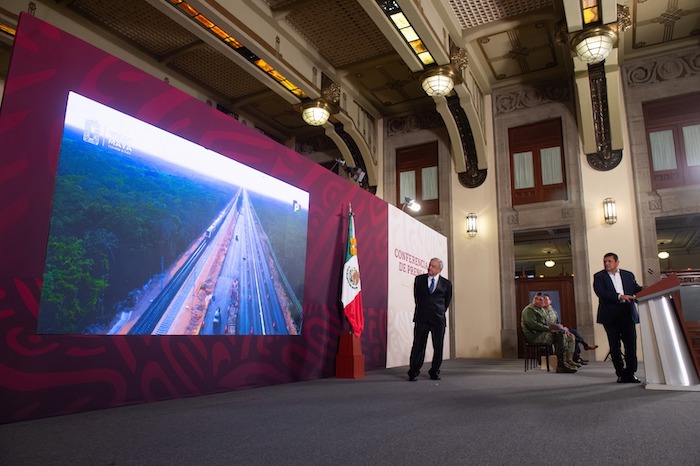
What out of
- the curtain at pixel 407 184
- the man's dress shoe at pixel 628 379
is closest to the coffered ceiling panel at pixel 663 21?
the curtain at pixel 407 184

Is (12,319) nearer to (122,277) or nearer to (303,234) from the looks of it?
(122,277)

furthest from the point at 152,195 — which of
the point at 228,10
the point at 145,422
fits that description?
the point at 228,10

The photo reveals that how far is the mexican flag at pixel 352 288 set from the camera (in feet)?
18.9

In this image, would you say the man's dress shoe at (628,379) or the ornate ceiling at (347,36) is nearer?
the man's dress shoe at (628,379)

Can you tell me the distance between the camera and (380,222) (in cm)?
720

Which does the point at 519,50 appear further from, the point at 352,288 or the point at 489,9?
the point at 352,288

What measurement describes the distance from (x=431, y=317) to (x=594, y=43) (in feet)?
17.1

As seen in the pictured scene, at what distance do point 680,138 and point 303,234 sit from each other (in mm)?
7587

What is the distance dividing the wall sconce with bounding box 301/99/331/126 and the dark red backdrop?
14.9 ft

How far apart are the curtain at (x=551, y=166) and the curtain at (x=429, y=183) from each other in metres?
2.28

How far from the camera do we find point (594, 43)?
24.2 ft

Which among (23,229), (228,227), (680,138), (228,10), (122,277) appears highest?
(228,10)

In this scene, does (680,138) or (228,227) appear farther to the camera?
(680,138)

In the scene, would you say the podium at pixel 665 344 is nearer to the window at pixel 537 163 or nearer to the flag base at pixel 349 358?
the flag base at pixel 349 358
